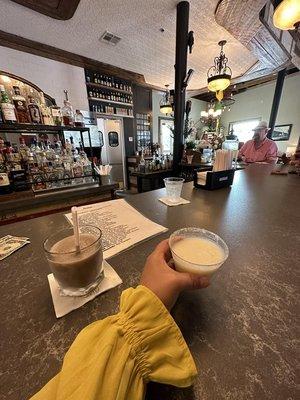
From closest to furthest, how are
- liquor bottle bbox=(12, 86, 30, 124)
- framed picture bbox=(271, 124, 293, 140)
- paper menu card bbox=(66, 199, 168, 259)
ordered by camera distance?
paper menu card bbox=(66, 199, 168, 259), liquor bottle bbox=(12, 86, 30, 124), framed picture bbox=(271, 124, 293, 140)

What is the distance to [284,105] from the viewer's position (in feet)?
21.5

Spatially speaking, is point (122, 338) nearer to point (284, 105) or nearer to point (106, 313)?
point (106, 313)

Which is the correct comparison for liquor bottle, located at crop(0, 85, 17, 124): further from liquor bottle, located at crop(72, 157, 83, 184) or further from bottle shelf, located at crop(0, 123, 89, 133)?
liquor bottle, located at crop(72, 157, 83, 184)

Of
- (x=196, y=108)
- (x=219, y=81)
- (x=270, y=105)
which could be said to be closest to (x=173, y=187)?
(x=219, y=81)

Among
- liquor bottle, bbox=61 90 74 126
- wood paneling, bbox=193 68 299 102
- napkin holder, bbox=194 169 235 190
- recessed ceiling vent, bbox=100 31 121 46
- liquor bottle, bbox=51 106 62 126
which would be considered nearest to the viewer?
napkin holder, bbox=194 169 235 190

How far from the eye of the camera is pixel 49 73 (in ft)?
12.1

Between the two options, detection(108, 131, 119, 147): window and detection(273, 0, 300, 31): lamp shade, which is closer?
detection(273, 0, 300, 31): lamp shade

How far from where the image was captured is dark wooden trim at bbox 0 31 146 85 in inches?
124

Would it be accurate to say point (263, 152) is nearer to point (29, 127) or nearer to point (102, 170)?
point (102, 170)

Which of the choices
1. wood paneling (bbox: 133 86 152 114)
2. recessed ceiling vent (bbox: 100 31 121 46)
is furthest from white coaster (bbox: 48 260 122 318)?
wood paneling (bbox: 133 86 152 114)

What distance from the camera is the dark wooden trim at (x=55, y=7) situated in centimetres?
229

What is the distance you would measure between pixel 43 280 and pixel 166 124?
7241 millimetres

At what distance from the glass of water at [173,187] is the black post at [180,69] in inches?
94.2

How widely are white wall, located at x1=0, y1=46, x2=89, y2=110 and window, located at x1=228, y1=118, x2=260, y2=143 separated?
6705 mm
